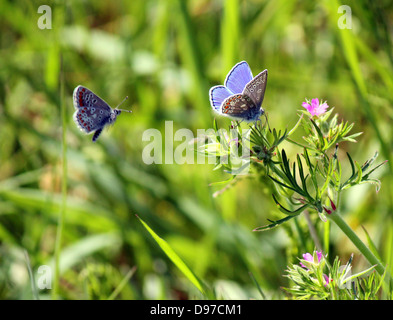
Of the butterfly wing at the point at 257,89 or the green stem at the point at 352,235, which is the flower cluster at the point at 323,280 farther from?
the butterfly wing at the point at 257,89

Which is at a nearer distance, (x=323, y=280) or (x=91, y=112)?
(x=323, y=280)

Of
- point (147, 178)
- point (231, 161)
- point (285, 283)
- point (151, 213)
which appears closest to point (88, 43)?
point (147, 178)

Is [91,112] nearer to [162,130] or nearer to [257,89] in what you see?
[257,89]

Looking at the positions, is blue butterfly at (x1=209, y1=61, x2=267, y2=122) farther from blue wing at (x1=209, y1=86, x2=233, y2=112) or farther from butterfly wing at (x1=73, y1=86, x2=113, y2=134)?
butterfly wing at (x1=73, y1=86, x2=113, y2=134)

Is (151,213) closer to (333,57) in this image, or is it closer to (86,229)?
(86,229)

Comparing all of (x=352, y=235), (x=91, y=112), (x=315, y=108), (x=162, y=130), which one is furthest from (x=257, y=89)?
(x=162, y=130)

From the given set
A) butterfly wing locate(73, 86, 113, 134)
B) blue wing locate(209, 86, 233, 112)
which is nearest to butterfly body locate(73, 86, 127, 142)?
butterfly wing locate(73, 86, 113, 134)
